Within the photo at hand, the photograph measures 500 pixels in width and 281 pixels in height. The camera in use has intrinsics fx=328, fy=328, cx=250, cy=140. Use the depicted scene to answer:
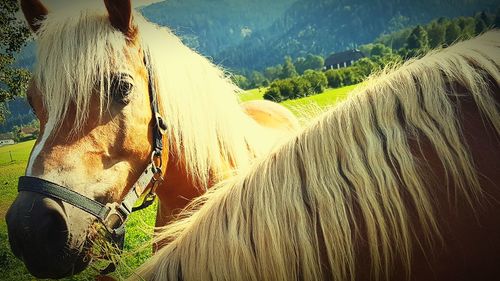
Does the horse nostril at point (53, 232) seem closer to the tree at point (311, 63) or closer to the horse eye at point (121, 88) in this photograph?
the horse eye at point (121, 88)

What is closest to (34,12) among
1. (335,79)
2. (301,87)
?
(301,87)

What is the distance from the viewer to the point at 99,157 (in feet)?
5.62

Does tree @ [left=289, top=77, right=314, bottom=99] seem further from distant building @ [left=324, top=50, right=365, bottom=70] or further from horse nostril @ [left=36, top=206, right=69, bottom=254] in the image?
distant building @ [left=324, top=50, right=365, bottom=70]

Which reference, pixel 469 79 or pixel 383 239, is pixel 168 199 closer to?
pixel 383 239

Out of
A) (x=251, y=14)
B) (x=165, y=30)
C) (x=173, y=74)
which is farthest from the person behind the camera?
(x=251, y=14)

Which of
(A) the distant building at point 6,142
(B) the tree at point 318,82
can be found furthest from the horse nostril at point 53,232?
(B) the tree at point 318,82

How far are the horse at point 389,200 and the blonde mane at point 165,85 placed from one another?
0.92 metres

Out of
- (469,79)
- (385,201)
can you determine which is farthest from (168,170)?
(469,79)

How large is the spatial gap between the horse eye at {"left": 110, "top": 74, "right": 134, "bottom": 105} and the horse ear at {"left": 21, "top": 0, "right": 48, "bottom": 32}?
772 mm

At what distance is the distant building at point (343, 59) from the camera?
5691 centimetres

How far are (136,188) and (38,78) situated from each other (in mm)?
814

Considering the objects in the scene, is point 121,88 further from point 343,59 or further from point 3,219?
point 343,59

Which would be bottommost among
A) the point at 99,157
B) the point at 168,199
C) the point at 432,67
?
the point at 168,199

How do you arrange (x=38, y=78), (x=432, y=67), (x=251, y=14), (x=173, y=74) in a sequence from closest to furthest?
(x=432, y=67) → (x=38, y=78) → (x=173, y=74) → (x=251, y=14)
